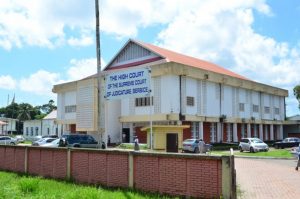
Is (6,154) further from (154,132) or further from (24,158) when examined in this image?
(154,132)

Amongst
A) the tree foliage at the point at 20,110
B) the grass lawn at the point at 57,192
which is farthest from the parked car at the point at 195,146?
the tree foliage at the point at 20,110

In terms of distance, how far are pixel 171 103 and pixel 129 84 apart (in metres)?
22.0

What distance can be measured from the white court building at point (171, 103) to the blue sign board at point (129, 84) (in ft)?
66.5

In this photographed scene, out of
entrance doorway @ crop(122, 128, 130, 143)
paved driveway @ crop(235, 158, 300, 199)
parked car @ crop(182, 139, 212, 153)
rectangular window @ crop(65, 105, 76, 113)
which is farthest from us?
rectangular window @ crop(65, 105, 76, 113)

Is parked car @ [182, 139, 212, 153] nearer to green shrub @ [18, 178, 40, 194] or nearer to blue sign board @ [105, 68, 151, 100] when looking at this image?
blue sign board @ [105, 68, 151, 100]

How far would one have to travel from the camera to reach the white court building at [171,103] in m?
43.9

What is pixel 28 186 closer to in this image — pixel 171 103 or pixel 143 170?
pixel 143 170

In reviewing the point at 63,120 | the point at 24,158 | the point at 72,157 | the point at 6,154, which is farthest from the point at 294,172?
the point at 63,120

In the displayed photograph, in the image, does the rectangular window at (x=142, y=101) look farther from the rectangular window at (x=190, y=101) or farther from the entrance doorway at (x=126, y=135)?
the entrance doorway at (x=126, y=135)

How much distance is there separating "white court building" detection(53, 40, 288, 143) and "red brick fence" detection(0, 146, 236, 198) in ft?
80.2

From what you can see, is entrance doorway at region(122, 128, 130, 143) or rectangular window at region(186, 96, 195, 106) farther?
entrance doorway at region(122, 128, 130, 143)

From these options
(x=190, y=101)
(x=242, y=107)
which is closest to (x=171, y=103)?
(x=190, y=101)

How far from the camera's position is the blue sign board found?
2092cm

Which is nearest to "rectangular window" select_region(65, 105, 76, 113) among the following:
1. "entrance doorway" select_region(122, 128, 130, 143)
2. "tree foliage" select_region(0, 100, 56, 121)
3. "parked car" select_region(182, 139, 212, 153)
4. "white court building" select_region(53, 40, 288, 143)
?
"white court building" select_region(53, 40, 288, 143)
